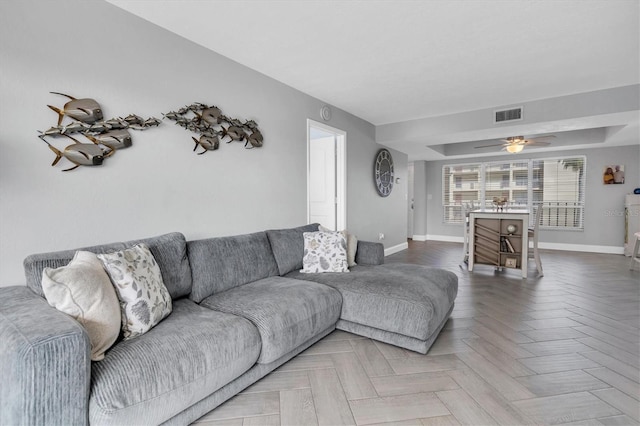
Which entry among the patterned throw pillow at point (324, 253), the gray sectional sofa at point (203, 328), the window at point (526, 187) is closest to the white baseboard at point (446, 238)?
the window at point (526, 187)

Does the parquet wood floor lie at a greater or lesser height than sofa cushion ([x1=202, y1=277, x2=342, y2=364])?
lesser

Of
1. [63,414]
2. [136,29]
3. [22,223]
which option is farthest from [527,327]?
[136,29]

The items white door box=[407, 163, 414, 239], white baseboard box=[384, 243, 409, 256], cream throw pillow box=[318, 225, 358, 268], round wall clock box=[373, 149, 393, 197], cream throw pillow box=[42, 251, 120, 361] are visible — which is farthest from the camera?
white door box=[407, 163, 414, 239]

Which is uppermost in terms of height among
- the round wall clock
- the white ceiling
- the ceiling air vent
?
the white ceiling

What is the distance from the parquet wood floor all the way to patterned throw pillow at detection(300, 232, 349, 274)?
65cm

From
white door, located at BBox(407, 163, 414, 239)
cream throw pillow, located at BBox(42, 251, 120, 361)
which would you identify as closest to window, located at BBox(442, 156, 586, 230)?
white door, located at BBox(407, 163, 414, 239)

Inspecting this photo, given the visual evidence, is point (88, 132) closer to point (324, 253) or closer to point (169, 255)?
point (169, 255)

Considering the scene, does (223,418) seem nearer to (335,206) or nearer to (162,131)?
(162,131)

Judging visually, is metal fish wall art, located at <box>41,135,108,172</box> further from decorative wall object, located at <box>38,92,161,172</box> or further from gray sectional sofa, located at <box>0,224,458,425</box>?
gray sectional sofa, located at <box>0,224,458,425</box>

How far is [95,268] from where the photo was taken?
1552 millimetres

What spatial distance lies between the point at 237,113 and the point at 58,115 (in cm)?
141

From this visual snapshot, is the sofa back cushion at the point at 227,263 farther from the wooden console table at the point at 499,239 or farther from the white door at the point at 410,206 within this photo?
the white door at the point at 410,206

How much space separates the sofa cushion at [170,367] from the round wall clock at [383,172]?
4129 mm

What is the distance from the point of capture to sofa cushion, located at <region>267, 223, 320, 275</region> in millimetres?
2924
